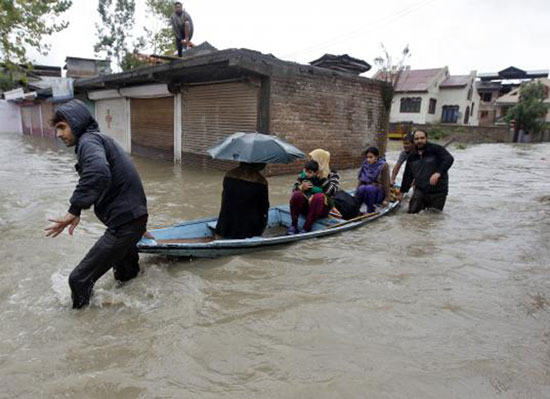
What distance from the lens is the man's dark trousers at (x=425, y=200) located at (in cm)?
710

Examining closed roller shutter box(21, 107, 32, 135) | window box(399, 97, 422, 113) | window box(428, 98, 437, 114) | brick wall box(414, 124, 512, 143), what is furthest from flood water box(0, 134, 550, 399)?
window box(428, 98, 437, 114)

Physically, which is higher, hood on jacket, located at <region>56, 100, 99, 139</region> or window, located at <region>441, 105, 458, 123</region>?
window, located at <region>441, 105, 458, 123</region>

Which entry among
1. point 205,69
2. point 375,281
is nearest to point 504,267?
point 375,281

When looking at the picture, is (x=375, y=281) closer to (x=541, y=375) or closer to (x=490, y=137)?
(x=541, y=375)

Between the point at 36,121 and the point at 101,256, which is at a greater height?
the point at 36,121

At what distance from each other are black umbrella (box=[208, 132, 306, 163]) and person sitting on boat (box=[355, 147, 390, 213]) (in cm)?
230

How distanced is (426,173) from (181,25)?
30.7 feet

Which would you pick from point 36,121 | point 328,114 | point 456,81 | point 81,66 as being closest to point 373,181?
point 328,114

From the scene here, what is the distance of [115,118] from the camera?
58.4ft

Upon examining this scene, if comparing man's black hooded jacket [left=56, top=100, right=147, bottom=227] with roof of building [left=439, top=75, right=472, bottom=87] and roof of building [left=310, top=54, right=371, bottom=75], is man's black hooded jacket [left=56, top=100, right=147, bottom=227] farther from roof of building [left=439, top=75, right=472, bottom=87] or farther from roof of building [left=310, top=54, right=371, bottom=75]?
roof of building [left=439, top=75, right=472, bottom=87]

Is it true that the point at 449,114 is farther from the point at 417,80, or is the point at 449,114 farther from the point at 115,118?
the point at 115,118

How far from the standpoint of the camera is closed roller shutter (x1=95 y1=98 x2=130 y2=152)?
56.1 feet

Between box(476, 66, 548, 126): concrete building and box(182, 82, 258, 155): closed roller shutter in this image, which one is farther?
box(476, 66, 548, 126): concrete building

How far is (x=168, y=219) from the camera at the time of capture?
680 cm
